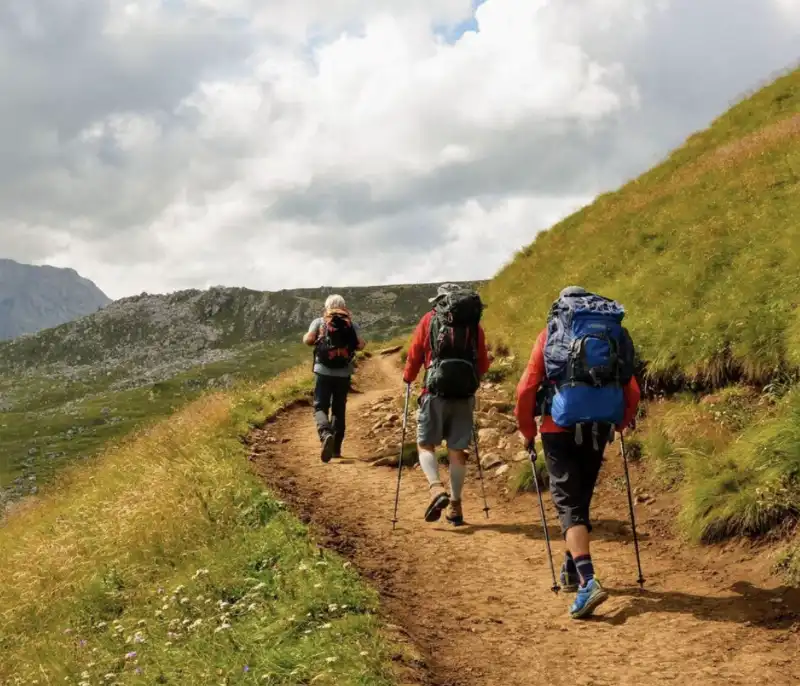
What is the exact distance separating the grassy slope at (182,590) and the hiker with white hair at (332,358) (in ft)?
5.84

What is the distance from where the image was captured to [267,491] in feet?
36.7

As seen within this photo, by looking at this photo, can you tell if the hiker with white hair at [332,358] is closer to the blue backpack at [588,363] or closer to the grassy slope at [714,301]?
the grassy slope at [714,301]

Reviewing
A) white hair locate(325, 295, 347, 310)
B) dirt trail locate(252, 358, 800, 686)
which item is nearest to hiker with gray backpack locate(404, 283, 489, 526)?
dirt trail locate(252, 358, 800, 686)

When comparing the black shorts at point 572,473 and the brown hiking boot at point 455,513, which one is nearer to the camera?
the black shorts at point 572,473

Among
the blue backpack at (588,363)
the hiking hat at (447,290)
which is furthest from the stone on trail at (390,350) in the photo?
the blue backpack at (588,363)

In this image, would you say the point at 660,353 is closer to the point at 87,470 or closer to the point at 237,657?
the point at 237,657

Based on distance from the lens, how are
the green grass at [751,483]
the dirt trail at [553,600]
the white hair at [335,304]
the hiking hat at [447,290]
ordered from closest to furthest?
the dirt trail at [553,600] → the green grass at [751,483] → the hiking hat at [447,290] → the white hair at [335,304]

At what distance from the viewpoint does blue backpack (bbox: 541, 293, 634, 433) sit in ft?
21.6

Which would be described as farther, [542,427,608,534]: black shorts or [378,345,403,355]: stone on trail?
[378,345,403,355]: stone on trail

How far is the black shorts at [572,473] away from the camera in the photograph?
6.81 meters

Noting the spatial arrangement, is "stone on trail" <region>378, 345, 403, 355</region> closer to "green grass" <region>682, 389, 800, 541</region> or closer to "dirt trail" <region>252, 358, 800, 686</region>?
"dirt trail" <region>252, 358, 800, 686</region>

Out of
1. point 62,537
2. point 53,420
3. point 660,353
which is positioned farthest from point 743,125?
point 53,420

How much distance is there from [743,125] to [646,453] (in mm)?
19979

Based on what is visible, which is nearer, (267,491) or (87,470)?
(267,491)
